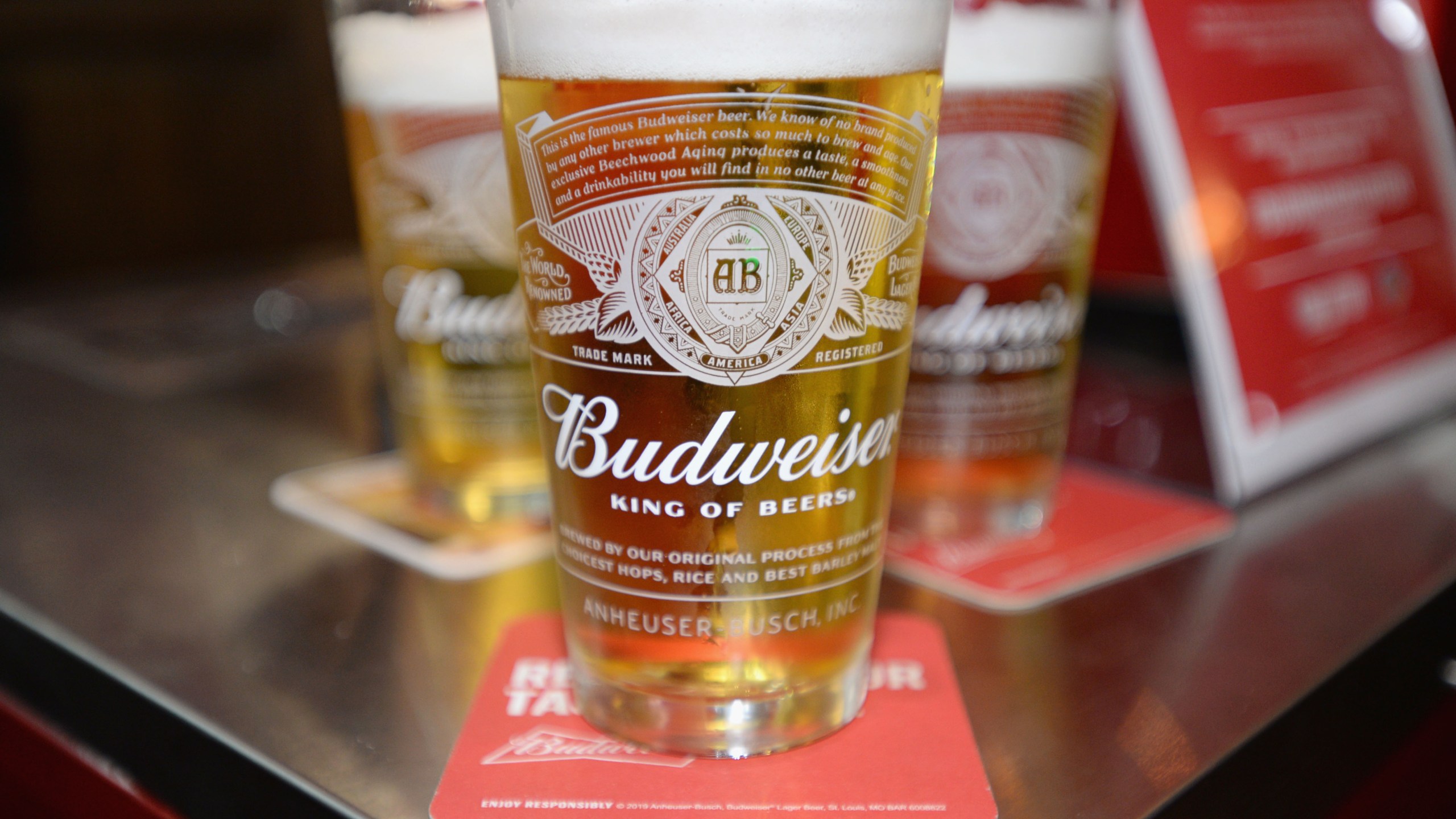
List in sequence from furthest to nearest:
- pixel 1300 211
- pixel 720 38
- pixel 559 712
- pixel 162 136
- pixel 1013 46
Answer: pixel 162 136 < pixel 1300 211 < pixel 1013 46 < pixel 559 712 < pixel 720 38

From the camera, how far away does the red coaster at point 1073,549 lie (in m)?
0.59

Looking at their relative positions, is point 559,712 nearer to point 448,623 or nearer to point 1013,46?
point 448,623

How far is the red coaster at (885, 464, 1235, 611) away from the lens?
593 millimetres

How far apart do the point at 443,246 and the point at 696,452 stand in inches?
12.0

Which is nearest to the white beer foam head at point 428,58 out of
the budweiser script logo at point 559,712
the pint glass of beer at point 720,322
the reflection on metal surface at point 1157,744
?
the pint glass of beer at point 720,322

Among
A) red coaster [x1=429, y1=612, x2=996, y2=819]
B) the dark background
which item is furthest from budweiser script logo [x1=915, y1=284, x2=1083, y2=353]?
the dark background

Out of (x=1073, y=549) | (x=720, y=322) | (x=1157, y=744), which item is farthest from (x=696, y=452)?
(x=1073, y=549)

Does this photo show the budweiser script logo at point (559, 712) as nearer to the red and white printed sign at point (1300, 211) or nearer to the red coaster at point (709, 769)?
the red coaster at point (709, 769)

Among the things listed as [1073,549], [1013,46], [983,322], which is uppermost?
[1013,46]

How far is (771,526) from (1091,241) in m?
0.36

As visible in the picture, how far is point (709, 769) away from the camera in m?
0.42

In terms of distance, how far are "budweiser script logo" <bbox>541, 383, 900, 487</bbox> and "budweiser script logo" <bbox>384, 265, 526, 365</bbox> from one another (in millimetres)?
241

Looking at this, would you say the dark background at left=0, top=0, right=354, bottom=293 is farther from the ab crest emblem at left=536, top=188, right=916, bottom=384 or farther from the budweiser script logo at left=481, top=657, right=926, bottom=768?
the ab crest emblem at left=536, top=188, right=916, bottom=384

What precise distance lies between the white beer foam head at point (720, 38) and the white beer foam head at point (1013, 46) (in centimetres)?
22
